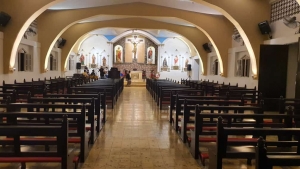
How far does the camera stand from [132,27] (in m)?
17.2

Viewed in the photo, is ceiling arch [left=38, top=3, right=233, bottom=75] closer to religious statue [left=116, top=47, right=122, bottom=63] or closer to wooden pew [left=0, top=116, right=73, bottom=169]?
wooden pew [left=0, top=116, right=73, bottom=169]

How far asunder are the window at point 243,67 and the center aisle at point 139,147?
257 inches

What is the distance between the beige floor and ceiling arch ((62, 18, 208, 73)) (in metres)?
10.8

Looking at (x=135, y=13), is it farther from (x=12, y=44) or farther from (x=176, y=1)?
(x=12, y=44)

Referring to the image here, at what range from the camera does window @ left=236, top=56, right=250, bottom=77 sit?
40.6 feet

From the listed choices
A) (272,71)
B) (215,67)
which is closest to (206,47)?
(215,67)

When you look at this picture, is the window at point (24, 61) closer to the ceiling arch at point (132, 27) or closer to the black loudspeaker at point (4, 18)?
the black loudspeaker at point (4, 18)

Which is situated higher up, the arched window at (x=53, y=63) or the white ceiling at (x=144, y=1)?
the white ceiling at (x=144, y=1)

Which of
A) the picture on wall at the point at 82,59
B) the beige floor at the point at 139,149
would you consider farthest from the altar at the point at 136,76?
the beige floor at the point at 139,149

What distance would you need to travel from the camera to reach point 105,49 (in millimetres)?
26766

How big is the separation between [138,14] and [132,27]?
3.41 meters

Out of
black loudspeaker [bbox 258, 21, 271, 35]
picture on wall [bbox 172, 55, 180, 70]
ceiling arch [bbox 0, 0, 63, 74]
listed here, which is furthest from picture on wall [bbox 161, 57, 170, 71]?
ceiling arch [bbox 0, 0, 63, 74]

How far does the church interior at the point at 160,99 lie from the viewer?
316 centimetres

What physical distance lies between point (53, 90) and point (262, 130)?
344 inches
